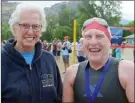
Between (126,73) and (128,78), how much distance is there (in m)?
0.04

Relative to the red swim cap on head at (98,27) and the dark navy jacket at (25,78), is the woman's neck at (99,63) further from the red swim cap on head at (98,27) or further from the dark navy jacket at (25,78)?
the dark navy jacket at (25,78)

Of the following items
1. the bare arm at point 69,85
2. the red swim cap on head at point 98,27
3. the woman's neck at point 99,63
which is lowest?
the bare arm at point 69,85

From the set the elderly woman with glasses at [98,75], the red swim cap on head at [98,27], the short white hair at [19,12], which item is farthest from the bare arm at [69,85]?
the short white hair at [19,12]

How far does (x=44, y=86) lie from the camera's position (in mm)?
2592

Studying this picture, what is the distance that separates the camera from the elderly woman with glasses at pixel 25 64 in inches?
96.7

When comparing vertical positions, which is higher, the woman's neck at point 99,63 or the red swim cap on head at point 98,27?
the red swim cap on head at point 98,27

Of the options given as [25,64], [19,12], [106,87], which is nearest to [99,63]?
[106,87]

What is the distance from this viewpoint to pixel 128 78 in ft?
7.85

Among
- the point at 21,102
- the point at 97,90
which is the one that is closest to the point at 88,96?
the point at 97,90

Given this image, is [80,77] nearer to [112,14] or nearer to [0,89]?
Answer: [0,89]

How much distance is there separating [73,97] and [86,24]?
1.95 ft

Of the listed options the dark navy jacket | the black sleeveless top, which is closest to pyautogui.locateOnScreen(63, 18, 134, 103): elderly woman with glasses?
the black sleeveless top

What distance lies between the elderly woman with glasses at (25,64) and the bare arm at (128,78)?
59 cm

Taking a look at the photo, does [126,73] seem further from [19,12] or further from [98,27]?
[19,12]
